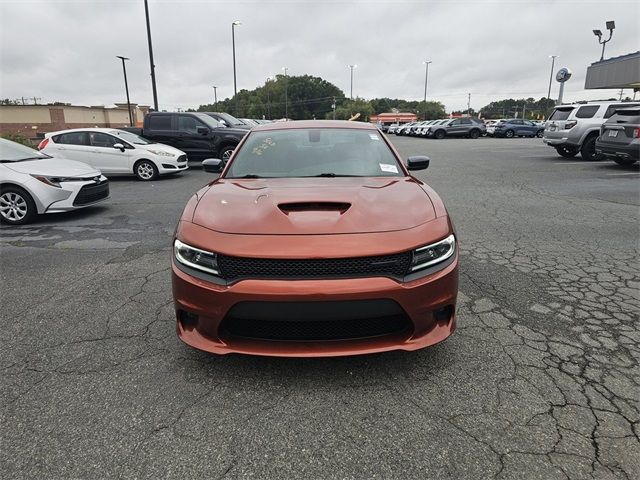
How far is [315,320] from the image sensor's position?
2336mm

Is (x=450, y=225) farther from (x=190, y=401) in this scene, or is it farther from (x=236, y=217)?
(x=190, y=401)

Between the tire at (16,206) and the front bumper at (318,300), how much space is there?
18.4ft

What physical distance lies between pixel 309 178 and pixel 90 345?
6.74ft

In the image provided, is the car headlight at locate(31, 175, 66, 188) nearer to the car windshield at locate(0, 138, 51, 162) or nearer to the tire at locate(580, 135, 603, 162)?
the car windshield at locate(0, 138, 51, 162)

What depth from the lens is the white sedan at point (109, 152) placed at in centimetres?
1141

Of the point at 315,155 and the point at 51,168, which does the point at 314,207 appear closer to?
the point at 315,155

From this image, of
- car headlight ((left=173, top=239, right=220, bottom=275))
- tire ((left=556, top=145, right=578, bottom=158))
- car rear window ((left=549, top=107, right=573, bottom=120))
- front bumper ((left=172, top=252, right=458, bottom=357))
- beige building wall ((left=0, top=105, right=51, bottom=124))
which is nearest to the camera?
front bumper ((left=172, top=252, right=458, bottom=357))

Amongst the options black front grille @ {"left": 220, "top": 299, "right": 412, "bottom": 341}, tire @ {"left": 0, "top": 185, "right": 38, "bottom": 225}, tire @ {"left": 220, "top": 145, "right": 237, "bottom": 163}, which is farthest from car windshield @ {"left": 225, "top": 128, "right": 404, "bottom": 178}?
tire @ {"left": 220, "top": 145, "right": 237, "bottom": 163}

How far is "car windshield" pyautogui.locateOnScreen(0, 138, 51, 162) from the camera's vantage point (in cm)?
700

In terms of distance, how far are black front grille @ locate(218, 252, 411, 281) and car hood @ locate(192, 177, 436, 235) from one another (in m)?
0.19

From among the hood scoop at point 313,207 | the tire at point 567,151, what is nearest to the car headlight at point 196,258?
the hood scoop at point 313,207

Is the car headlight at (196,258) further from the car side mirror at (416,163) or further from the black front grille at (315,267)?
the car side mirror at (416,163)

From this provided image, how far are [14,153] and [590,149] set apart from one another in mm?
16074

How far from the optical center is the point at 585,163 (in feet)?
45.6
